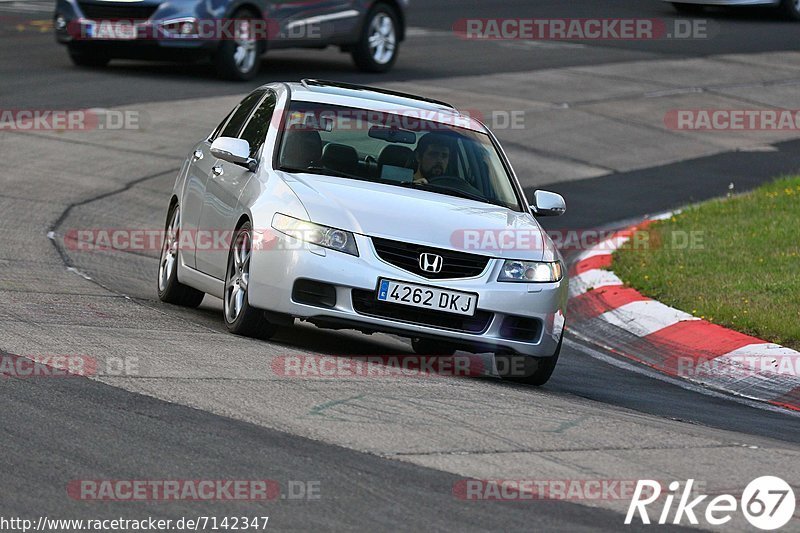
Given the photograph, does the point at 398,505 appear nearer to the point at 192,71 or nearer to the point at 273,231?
the point at 273,231

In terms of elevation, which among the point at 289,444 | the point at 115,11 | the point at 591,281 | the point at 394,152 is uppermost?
the point at 115,11

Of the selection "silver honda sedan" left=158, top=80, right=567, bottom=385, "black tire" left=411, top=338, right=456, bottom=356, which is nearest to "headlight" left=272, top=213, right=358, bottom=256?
"silver honda sedan" left=158, top=80, right=567, bottom=385

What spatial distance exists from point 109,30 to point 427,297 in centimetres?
1197

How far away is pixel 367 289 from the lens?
8.05 metres

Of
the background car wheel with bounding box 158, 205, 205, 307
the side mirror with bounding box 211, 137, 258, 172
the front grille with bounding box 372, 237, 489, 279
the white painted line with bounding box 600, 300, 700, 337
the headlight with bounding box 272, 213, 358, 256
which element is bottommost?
the white painted line with bounding box 600, 300, 700, 337

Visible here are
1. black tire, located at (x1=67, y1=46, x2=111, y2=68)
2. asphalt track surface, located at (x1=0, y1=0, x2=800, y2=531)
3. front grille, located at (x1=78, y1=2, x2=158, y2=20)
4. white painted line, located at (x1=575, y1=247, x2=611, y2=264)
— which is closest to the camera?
asphalt track surface, located at (x1=0, y1=0, x2=800, y2=531)

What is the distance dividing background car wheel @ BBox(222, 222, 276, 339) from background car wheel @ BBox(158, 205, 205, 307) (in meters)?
1.21

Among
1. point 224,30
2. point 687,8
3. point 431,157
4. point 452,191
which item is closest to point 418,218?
point 452,191

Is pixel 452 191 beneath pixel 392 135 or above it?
beneath

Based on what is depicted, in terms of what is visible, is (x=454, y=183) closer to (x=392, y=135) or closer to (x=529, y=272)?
(x=392, y=135)

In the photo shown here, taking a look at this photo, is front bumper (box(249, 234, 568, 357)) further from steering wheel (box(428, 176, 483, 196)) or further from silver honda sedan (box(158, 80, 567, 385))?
steering wheel (box(428, 176, 483, 196))

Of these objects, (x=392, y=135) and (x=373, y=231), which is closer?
(x=373, y=231)

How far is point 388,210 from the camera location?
27.4ft

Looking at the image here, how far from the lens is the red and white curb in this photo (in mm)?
9453
